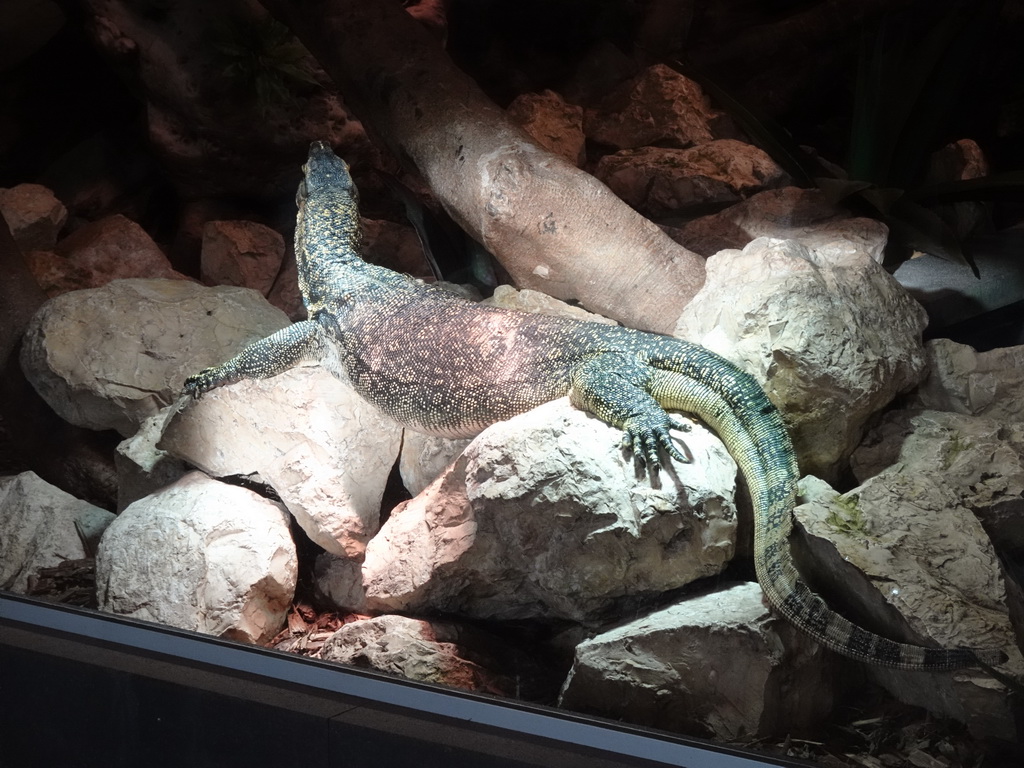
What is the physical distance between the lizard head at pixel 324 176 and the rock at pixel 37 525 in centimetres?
192

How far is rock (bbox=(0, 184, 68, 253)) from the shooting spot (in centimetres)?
446

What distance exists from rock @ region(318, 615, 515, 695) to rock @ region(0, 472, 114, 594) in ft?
4.61

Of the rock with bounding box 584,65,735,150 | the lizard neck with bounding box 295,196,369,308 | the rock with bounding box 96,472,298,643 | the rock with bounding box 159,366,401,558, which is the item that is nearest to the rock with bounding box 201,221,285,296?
the lizard neck with bounding box 295,196,369,308

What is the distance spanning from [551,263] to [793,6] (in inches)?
58.1

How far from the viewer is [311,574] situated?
338cm

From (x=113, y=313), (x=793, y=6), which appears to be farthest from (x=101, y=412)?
(x=793, y=6)

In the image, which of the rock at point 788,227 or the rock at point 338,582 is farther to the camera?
the rock at point 788,227

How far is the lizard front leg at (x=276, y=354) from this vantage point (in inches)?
150

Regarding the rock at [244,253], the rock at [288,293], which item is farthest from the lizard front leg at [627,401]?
the rock at [244,253]

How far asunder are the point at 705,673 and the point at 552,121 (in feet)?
9.35

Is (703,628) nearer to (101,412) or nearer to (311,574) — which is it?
(311,574)

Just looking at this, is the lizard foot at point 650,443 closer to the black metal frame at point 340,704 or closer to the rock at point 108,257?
the black metal frame at point 340,704

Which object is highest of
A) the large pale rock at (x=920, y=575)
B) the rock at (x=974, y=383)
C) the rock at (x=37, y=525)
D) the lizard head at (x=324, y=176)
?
the lizard head at (x=324, y=176)

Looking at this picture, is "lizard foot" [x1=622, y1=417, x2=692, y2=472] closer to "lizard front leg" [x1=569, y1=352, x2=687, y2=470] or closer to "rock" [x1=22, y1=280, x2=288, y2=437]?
"lizard front leg" [x1=569, y1=352, x2=687, y2=470]
